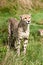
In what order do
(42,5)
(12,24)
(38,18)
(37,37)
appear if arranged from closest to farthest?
(12,24)
(37,37)
(38,18)
(42,5)

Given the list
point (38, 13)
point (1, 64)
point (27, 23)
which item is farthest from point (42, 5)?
point (1, 64)

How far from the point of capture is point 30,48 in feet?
29.8

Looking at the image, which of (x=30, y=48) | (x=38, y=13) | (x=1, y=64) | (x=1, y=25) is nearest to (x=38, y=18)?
(x=38, y=13)

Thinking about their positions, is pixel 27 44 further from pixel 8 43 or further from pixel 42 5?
pixel 42 5

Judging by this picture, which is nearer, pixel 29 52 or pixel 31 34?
pixel 29 52

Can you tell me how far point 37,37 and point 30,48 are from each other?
87.3 inches

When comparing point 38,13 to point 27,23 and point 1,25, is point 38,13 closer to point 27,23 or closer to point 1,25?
point 1,25

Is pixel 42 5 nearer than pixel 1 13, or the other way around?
pixel 1 13

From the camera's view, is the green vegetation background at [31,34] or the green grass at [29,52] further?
the green vegetation background at [31,34]

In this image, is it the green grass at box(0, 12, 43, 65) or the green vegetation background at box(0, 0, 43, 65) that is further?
the green vegetation background at box(0, 0, 43, 65)

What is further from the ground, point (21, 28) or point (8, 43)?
point (21, 28)

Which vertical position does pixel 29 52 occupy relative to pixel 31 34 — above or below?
above

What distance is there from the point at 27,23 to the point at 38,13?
21.0 feet

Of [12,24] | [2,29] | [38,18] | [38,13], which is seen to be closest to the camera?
[12,24]
